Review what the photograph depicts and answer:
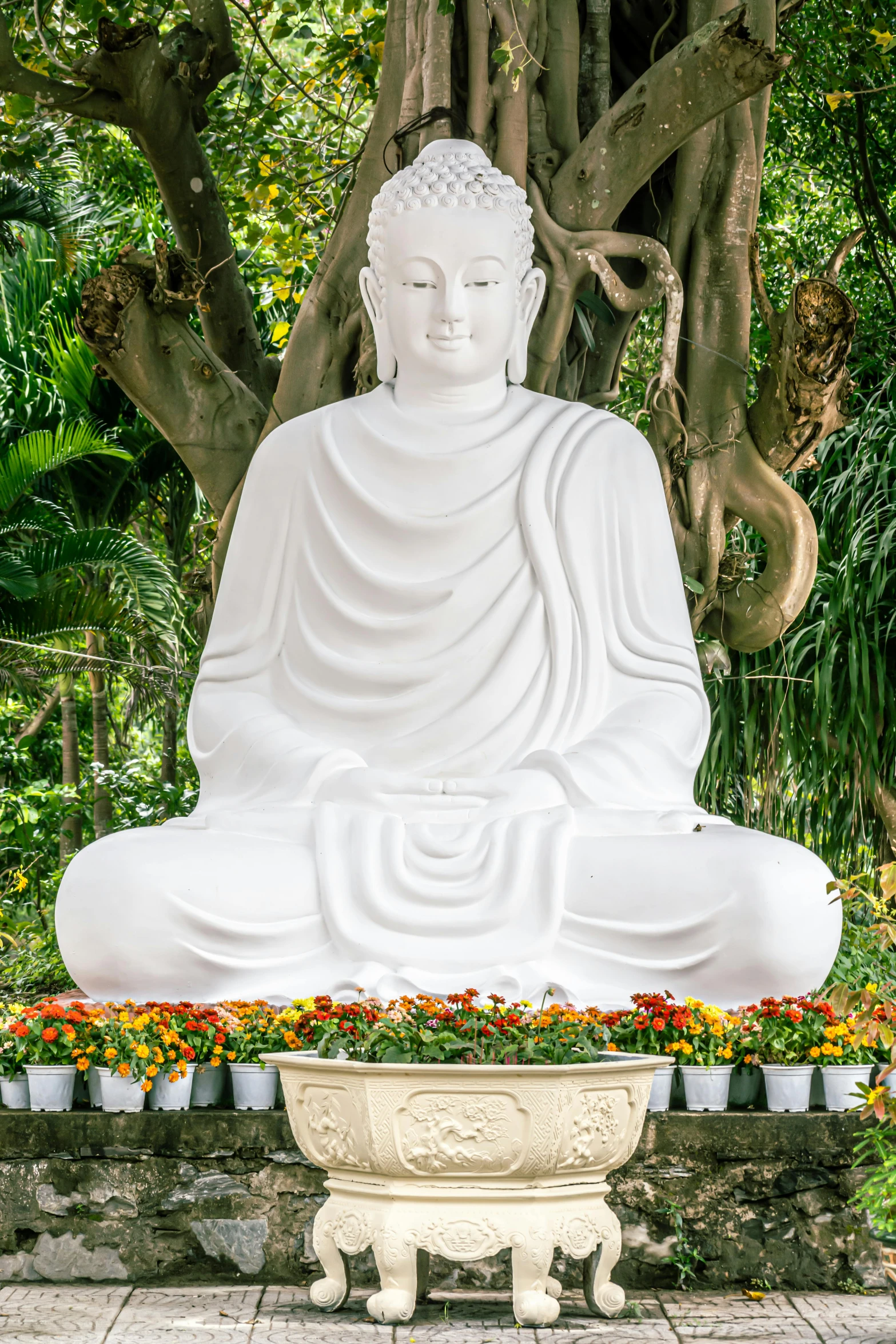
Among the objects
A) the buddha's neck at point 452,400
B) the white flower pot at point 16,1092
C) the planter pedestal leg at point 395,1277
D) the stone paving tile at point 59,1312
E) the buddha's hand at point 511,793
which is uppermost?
the buddha's neck at point 452,400

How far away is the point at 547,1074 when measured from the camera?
270cm

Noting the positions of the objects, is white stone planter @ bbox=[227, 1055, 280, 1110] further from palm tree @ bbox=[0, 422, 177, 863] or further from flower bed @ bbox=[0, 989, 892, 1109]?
palm tree @ bbox=[0, 422, 177, 863]


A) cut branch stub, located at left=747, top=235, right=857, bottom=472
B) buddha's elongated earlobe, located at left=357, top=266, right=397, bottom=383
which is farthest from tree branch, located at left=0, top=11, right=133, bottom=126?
cut branch stub, located at left=747, top=235, right=857, bottom=472

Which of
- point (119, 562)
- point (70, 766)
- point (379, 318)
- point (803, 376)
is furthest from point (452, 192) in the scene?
point (70, 766)

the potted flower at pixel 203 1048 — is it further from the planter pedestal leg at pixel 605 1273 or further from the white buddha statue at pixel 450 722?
the planter pedestal leg at pixel 605 1273

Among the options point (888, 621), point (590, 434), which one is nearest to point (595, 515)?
point (590, 434)

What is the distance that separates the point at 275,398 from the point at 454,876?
7.19 ft

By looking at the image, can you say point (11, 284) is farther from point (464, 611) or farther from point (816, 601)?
point (464, 611)

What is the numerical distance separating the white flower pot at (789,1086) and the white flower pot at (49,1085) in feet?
4.97

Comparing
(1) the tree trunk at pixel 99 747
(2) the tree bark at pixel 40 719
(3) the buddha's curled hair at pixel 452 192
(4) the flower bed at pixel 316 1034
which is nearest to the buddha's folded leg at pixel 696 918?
(4) the flower bed at pixel 316 1034

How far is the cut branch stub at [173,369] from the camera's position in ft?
17.2

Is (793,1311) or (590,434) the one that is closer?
(793,1311)

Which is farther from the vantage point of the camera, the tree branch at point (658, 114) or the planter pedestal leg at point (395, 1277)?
the tree branch at point (658, 114)

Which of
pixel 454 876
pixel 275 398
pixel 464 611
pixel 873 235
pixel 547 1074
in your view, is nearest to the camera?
pixel 547 1074
